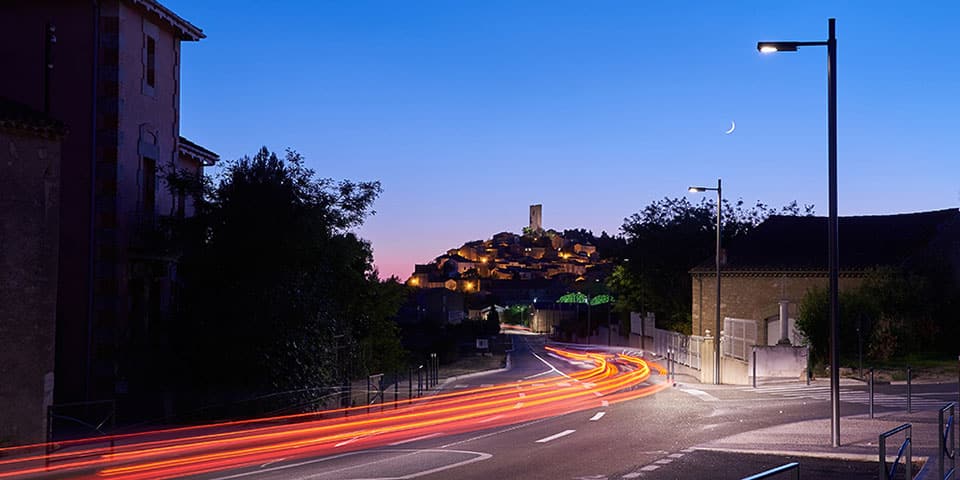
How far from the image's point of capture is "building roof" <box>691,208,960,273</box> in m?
50.9

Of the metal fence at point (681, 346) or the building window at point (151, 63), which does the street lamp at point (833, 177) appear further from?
the metal fence at point (681, 346)

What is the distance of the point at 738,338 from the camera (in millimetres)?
44062

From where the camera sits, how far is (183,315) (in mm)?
26375

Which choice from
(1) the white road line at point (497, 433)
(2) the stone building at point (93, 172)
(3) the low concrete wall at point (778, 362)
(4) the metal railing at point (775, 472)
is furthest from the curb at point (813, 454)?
(3) the low concrete wall at point (778, 362)

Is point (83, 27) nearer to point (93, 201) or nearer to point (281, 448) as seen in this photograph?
point (93, 201)

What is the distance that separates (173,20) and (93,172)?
5.45 metres

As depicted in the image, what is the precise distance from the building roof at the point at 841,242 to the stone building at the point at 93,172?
3543cm

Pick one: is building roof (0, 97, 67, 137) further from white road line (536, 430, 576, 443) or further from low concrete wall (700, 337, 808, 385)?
low concrete wall (700, 337, 808, 385)

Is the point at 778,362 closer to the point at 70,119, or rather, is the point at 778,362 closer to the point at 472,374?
the point at 472,374

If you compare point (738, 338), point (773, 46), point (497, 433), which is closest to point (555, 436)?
point (497, 433)

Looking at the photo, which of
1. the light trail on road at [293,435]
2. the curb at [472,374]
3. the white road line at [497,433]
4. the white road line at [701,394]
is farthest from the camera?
the curb at [472,374]

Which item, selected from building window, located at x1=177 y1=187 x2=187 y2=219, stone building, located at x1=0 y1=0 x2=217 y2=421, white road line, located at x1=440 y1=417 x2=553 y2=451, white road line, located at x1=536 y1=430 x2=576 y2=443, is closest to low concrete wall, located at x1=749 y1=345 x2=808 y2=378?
white road line, located at x1=440 y1=417 x2=553 y2=451

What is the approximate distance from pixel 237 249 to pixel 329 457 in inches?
403

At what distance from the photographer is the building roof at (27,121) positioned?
62.7 ft
